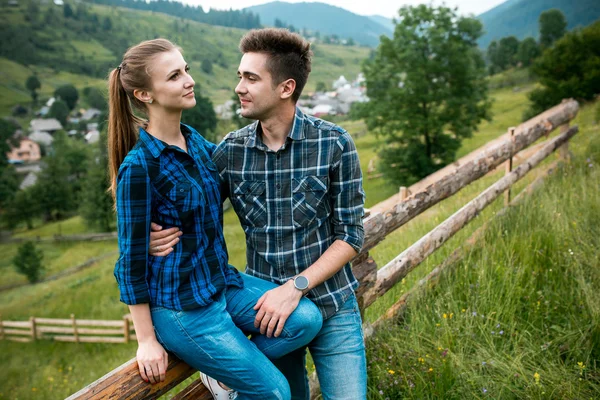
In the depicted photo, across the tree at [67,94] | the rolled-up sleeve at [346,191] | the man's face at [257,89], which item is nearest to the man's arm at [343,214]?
the rolled-up sleeve at [346,191]

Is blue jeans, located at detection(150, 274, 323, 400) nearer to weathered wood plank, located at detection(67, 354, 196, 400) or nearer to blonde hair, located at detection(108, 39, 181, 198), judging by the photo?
weathered wood plank, located at detection(67, 354, 196, 400)

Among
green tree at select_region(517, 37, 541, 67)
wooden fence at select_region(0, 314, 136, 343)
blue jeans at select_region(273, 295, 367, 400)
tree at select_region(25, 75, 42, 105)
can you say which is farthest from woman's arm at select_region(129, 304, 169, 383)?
tree at select_region(25, 75, 42, 105)

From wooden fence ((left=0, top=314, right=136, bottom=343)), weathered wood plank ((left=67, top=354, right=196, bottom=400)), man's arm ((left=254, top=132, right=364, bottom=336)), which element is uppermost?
man's arm ((left=254, top=132, right=364, bottom=336))

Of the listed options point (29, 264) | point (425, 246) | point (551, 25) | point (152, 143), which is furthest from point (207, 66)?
point (152, 143)

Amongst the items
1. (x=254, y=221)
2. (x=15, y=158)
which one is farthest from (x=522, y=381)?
(x=15, y=158)

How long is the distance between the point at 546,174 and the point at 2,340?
22.0 m

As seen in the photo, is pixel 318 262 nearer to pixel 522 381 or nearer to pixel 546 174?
pixel 522 381

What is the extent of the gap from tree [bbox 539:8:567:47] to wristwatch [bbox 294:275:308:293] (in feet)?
306

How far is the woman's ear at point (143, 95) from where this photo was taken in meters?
2.05

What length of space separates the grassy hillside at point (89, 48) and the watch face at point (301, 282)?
111 m

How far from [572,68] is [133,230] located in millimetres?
35115

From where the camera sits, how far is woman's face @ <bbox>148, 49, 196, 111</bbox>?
2.02 metres

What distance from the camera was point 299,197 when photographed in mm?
2242

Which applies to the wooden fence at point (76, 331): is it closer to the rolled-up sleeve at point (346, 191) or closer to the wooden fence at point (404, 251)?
the wooden fence at point (404, 251)
